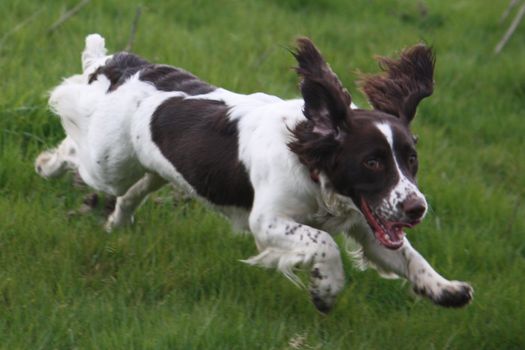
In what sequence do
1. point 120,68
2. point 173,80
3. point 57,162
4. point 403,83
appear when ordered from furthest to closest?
1. point 57,162
2. point 120,68
3. point 173,80
4. point 403,83

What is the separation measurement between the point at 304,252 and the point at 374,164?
0.48 metres

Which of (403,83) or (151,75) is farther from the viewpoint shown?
(151,75)

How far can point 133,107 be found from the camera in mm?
4832

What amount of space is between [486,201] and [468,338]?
5.65 ft

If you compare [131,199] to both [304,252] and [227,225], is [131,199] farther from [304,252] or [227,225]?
[304,252]

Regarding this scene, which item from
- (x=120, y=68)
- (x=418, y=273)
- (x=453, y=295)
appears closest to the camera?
(x=453, y=295)

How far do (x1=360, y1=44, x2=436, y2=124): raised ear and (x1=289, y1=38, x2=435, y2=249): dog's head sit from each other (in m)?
0.01

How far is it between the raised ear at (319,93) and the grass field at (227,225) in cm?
86

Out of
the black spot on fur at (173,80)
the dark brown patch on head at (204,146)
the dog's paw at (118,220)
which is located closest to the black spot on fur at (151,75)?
the black spot on fur at (173,80)

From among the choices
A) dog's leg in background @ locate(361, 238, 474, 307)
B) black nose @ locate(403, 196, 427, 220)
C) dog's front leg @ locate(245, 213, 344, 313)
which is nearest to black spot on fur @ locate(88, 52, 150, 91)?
dog's front leg @ locate(245, 213, 344, 313)

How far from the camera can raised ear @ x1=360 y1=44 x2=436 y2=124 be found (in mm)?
4320

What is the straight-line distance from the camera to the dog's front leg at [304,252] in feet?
13.3

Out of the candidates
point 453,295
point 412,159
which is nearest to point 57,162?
point 412,159

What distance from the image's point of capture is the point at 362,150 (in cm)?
390
